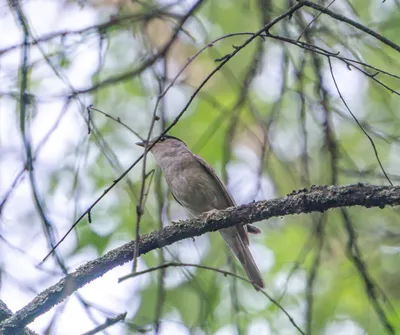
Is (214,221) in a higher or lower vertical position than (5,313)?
higher

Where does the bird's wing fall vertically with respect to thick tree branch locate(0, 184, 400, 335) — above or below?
above

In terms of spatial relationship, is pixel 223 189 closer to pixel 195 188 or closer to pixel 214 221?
pixel 195 188

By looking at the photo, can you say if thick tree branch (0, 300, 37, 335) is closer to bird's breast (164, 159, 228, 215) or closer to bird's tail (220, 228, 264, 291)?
bird's tail (220, 228, 264, 291)

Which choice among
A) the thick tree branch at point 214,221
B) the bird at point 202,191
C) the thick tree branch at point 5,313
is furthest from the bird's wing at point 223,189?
the thick tree branch at point 5,313

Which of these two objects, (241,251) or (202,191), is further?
(202,191)

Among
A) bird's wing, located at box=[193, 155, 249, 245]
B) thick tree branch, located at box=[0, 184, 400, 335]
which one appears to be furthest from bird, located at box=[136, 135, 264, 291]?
thick tree branch, located at box=[0, 184, 400, 335]

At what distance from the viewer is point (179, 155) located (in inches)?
234

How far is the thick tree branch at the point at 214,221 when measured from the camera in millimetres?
2796

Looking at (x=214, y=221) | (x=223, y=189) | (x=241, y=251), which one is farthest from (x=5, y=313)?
(x=223, y=189)

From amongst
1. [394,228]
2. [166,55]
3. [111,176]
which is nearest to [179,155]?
[111,176]

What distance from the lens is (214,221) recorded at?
3.35 metres

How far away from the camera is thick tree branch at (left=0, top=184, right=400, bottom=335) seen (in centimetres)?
280

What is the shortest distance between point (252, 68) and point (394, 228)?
10.4ft

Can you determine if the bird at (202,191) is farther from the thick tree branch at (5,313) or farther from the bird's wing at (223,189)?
the thick tree branch at (5,313)
